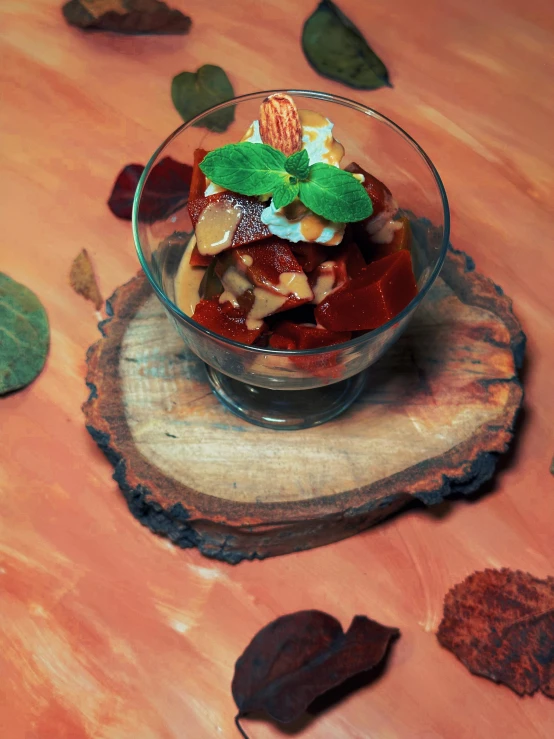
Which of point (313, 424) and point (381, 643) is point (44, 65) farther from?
point (381, 643)

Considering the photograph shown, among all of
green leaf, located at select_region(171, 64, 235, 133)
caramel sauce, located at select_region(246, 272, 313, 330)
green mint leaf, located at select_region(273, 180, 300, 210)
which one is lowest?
green leaf, located at select_region(171, 64, 235, 133)

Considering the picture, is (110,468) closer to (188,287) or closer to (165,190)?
(188,287)

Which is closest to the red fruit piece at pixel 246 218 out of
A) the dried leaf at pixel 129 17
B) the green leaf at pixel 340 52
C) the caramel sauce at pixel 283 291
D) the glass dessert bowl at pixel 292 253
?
the glass dessert bowl at pixel 292 253

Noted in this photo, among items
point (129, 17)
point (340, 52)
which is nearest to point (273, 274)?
point (340, 52)

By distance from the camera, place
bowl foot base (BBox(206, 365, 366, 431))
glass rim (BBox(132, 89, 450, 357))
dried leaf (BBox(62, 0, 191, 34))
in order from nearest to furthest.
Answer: glass rim (BBox(132, 89, 450, 357)) → bowl foot base (BBox(206, 365, 366, 431)) → dried leaf (BBox(62, 0, 191, 34))

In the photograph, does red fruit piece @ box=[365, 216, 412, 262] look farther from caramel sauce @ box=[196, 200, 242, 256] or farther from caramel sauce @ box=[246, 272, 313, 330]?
caramel sauce @ box=[196, 200, 242, 256]

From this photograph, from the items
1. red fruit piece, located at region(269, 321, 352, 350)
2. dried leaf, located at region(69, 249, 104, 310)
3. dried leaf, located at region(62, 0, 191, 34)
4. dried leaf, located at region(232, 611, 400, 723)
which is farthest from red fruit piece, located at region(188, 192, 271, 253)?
dried leaf, located at region(62, 0, 191, 34)

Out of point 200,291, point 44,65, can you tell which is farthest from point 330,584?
point 44,65
